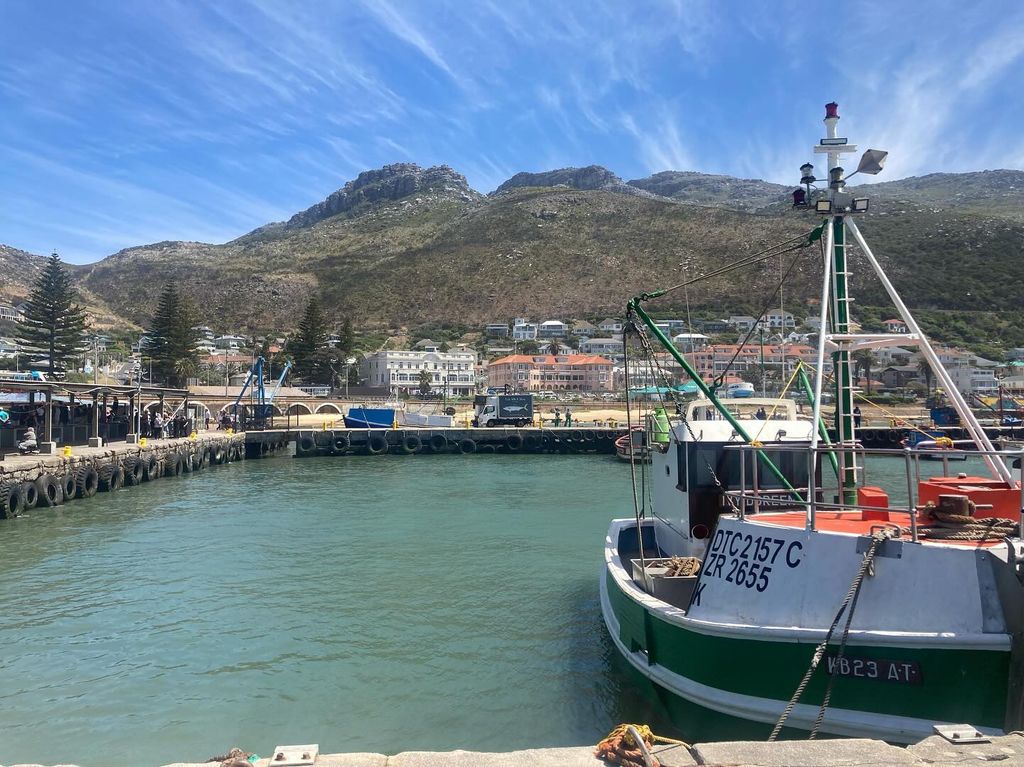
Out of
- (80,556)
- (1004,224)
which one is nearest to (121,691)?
(80,556)

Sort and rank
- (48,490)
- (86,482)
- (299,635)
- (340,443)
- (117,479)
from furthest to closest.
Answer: (340,443) → (117,479) → (86,482) → (48,490) → (299,635)

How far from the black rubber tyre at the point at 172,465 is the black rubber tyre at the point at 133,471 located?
12.2 feet

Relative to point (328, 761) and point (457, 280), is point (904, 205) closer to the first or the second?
point (457, 280)

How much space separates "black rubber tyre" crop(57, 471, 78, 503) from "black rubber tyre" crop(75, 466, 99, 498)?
0.40 ft

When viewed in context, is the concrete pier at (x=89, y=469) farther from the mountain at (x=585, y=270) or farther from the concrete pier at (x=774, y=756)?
the mountain at (x=585, y=270)

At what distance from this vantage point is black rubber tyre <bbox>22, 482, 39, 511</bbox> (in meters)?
23.2

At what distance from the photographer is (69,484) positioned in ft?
86.0

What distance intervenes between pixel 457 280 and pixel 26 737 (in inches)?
6451

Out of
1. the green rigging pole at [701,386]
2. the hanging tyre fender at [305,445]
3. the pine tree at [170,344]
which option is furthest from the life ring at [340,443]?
the green rigging pole at [701,386]

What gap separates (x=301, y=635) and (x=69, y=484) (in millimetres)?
19549

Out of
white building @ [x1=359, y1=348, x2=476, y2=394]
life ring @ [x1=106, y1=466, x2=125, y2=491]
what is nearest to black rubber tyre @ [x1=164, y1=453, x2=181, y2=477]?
life ring @ [x1=106, y1=466, x2=125, y2=491]

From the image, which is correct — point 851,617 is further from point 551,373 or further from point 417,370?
point 551,373

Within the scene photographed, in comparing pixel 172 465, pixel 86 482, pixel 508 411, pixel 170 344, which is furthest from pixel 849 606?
pixel 170 344

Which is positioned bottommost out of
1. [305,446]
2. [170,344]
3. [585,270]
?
[305,446]
